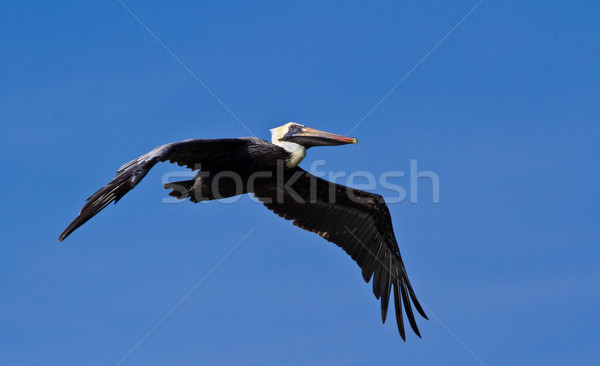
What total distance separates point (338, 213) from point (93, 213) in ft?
19.8

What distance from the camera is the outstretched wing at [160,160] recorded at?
411 inches

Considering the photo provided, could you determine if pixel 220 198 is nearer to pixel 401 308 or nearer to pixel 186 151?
pixel 186 151

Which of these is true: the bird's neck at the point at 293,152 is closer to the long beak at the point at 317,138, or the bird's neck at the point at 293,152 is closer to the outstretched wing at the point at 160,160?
the long beak at the point at 317,138

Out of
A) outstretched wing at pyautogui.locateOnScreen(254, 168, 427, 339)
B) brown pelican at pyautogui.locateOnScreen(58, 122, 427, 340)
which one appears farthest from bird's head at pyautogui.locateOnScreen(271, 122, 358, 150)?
outstretched wing at pyautogui.locateOnScreen(254, 168, 427, 339)

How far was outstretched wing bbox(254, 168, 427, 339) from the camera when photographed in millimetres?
15039

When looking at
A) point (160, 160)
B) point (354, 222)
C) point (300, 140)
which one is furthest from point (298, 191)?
point (160, 160)

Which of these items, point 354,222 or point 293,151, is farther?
point 354,222

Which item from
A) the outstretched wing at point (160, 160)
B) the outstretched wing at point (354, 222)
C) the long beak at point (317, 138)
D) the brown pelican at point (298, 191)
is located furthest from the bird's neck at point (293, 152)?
the outstretched wing at point (354, 222)

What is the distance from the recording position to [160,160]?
11242 millimetres

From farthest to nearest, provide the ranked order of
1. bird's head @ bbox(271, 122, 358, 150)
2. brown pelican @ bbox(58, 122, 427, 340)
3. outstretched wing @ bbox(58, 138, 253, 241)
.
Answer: bird's head @ bbox(271, 122, 358, 150), brown pelican @ bbox(58, 122, 427, 340), outstretched wing @ bbox(58, 138, 253, 241)

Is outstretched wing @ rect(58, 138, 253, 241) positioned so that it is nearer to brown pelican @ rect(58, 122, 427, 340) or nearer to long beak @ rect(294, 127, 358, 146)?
brown pelican @ rect(58, 122, 427, 340)

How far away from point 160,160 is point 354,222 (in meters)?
5.20

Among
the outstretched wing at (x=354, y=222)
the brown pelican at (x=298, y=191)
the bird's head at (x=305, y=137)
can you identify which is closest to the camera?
the brown pelican at (x=298, y=191)

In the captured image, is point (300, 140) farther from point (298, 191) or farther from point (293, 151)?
point (298, 191)
